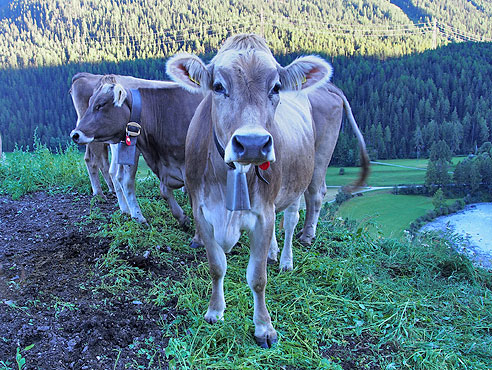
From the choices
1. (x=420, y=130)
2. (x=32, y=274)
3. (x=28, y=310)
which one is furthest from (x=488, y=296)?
(x=420, y=130)

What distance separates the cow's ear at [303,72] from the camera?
2.63m

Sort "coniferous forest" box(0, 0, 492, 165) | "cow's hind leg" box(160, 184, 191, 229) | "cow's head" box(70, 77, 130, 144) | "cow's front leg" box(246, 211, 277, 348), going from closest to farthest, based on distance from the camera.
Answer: "cow's front leg" box(246, 211, 277, 348)
"cow's head" box(70, 77, 130, 144)
"cow's hind leg" box(160, 184, 191, 229)
"coniferous forest" box(0, 0, 492, 165)

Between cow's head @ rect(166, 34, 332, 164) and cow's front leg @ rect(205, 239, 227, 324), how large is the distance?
36.8 inches

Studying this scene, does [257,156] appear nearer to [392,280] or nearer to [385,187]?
[392,280]

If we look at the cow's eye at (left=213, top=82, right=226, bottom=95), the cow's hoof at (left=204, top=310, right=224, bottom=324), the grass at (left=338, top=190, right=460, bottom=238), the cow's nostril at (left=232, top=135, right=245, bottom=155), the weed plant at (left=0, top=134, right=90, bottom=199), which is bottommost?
the grass at (left=338, top=190, right=460, bottom=238)

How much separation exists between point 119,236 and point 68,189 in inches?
132

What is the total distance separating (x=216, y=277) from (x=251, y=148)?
1435mm

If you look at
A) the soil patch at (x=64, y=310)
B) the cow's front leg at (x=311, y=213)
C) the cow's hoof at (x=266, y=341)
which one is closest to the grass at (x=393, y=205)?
the cow's front leg at (x=311, y=213)

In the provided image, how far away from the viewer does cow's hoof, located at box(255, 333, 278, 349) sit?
114 inches

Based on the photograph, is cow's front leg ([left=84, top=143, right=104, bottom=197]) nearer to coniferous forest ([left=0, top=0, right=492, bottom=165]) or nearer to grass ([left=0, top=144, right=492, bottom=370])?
grass ([left=0, top=144, right=492, bottom=370])

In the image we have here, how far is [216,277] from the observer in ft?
9.98

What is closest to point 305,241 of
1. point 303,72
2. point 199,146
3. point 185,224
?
point 185,224

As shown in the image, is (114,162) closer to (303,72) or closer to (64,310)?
(64,310)

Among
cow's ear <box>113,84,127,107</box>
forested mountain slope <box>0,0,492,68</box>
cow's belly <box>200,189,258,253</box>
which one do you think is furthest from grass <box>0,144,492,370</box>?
forested mountain slope <box>0,0,492,68</box>
